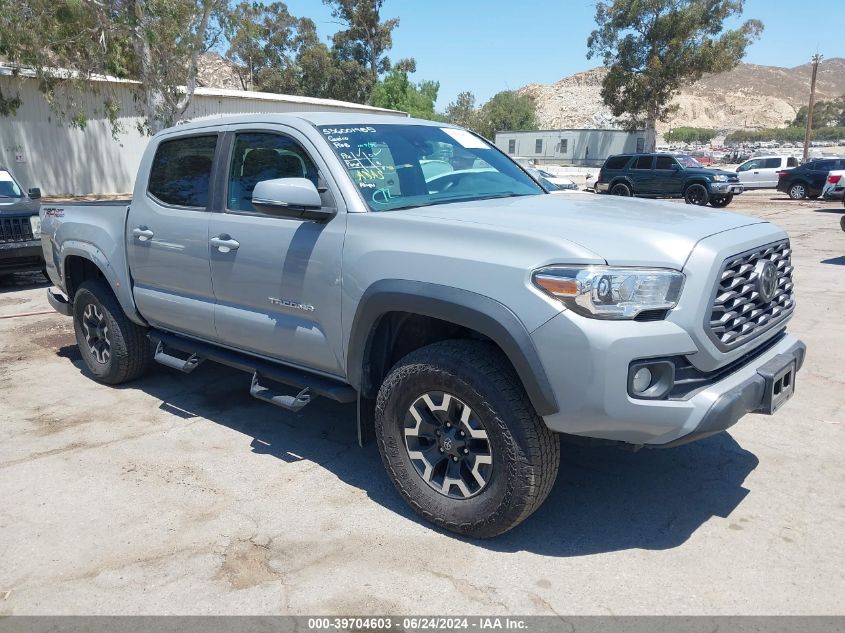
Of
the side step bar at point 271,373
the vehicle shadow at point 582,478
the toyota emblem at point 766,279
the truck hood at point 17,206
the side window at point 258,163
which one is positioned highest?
the side window at point 258,163

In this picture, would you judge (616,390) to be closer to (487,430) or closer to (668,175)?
(487,430)

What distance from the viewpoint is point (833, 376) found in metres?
5.55

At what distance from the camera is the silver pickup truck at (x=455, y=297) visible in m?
2.84

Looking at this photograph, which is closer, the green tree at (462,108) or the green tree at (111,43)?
the green tree at (111,43)

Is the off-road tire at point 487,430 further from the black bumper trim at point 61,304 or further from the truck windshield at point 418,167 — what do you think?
the black bumper trim at point 61,304

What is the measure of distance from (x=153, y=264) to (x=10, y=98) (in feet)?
67.2

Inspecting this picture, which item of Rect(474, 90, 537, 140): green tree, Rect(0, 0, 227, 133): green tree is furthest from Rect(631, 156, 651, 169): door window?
Rect(474, 90, 537, 140): green tree

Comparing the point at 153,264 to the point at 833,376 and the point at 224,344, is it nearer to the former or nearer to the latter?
the point at 224,344

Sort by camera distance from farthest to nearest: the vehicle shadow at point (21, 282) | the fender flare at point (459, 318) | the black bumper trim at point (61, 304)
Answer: the vehicle shadow at point (21, 282), the black bumper trim at point (61, 304), the fender flare at point (459, 318)

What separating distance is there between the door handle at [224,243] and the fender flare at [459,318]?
108 cm

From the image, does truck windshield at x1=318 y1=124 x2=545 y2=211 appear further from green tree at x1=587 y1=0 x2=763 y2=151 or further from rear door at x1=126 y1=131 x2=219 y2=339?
green tree at x1=587 y1=0 x2=763 y2=151

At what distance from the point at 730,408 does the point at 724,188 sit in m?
22.0

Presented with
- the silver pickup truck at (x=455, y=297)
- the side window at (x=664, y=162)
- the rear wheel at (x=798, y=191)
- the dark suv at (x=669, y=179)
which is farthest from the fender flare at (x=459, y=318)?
the rear wheel at (x=798, y=191)

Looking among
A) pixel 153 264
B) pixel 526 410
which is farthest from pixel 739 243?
pixel 153 264
